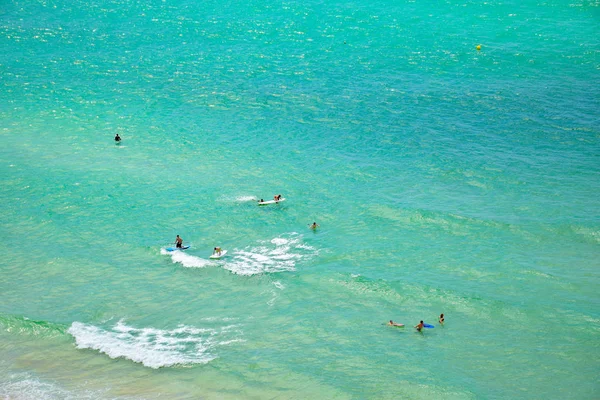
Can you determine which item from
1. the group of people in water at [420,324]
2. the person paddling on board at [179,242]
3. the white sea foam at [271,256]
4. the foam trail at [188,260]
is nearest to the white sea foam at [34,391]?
the foam trail at [188,260]

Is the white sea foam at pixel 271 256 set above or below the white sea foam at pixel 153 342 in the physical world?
above

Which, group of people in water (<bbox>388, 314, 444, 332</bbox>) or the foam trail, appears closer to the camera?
group of people in water (<bbox>388, 314, 444, 332</bbox>)

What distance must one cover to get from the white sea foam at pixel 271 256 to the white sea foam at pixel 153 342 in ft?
20.7

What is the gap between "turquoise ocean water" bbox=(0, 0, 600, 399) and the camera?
33.3 meters

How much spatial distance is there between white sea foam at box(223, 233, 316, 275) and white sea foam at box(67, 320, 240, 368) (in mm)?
6318

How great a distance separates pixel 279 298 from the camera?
38.7m

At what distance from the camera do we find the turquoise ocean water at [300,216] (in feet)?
109

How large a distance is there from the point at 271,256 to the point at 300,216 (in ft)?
20.4

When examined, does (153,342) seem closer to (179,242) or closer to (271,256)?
(179,242)

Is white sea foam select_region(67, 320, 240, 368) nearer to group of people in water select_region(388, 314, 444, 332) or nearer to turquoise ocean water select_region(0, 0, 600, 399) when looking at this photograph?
turquoise ocean water select_region(0, 0, 600, 399)

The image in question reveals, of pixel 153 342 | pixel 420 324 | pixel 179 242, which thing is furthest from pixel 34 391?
pixel 420 324

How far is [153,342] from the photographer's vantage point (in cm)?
3462

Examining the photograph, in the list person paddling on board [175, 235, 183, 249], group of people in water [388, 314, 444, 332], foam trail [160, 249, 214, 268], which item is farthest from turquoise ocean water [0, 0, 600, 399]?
person paddling on board [175, 235, 183, 249]

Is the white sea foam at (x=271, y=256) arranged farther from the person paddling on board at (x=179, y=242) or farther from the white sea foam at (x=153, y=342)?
the white sea foam at (x=153, y=342)
